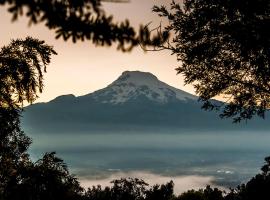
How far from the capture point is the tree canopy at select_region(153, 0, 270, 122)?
13547 mm

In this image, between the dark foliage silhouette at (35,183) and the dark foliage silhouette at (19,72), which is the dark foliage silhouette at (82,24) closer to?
Answer: the dark foliage silhouette at (19,72)

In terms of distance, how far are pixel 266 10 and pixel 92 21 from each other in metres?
10.9

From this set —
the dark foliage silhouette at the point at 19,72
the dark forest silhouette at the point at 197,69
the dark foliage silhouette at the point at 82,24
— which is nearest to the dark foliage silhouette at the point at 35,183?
the dark forest silhouette at the point at 197,69

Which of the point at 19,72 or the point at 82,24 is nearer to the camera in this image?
the point at 82,24

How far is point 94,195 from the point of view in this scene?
4169cm

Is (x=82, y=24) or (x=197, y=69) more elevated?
(x=197, y=69)

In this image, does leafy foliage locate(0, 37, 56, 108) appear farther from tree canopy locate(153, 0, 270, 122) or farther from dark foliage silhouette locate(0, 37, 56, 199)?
tree canopy locate(153, 0, 270, 122)

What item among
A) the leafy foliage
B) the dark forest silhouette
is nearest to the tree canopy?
the dark forest silhouette

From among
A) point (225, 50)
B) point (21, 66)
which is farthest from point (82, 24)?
point (225, 50)

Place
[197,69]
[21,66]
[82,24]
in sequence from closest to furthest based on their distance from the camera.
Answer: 1. [82,24]
2. [21,66]
3. [197,69]

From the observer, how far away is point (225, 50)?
16.7 m

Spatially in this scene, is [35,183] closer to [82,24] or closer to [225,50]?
[225,50]

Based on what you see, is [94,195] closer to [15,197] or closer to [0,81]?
[15,197]

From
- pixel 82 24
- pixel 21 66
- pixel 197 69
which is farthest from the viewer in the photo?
pixel 197 69
